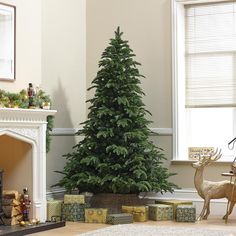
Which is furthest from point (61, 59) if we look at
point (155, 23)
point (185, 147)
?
point (185, 147)

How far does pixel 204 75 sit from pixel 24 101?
245cm

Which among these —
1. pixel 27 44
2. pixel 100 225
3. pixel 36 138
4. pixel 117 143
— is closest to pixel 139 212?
pixel 100 225

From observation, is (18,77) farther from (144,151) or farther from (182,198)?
(182,198)

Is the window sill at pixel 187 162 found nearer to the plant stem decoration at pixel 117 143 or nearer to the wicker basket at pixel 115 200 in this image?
the plant stem decoration at pixel 117 143

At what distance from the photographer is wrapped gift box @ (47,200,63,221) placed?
746 cm

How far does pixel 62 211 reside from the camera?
25.1ft

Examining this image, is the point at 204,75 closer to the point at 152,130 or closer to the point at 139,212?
the point at 152,130

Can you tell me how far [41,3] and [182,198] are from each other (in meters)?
2.95

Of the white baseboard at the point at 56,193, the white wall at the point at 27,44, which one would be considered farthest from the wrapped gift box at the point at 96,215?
the white wall at the point at 27,44

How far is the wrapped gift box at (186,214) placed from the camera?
7344mm

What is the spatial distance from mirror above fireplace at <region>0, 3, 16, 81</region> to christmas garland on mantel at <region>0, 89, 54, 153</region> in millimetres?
195

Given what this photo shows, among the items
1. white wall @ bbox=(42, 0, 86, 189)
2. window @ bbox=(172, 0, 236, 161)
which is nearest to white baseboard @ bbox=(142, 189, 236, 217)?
window @ bbox=(172, 0, 236, 161)

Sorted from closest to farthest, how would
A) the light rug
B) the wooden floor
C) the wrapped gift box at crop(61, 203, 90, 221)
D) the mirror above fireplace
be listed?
the light rug < the wooden floor < the mirror above fireplace < the wrapped gift box at crop(61, 203, 90, 221)

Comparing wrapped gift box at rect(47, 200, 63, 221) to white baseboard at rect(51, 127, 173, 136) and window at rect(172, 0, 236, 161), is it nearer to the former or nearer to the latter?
white baseboard at rect(51, 127, 173, 136)
